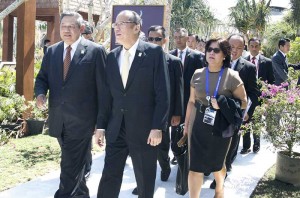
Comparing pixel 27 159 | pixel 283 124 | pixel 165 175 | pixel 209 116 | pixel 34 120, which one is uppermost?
pixel 209 116

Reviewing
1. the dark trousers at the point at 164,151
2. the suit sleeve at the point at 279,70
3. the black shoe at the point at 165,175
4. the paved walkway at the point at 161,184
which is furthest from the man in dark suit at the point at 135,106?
the suit sleeve at the point at 279,70

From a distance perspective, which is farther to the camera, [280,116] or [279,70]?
[279,70]

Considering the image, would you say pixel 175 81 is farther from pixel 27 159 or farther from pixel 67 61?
pixel 27 159

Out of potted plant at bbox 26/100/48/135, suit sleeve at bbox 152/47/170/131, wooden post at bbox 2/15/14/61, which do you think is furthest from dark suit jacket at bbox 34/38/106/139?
wooden post at bbox 2/15/14/61

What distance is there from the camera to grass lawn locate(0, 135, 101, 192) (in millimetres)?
5332

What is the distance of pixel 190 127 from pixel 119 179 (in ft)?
3.01

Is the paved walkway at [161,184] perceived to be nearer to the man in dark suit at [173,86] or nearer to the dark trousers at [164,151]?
the dark trousers at [164,151]

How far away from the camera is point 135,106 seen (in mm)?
3508

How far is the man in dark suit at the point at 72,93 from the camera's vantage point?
4.12 metres

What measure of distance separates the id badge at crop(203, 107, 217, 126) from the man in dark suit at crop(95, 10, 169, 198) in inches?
21.6

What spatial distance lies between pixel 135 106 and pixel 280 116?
2.69 metres

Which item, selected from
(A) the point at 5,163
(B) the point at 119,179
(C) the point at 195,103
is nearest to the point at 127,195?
(B) the point at 119,179

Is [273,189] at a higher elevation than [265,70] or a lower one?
lower

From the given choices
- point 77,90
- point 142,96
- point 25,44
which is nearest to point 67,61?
point 77,90
